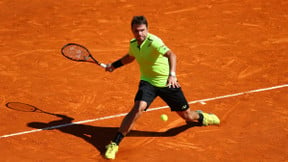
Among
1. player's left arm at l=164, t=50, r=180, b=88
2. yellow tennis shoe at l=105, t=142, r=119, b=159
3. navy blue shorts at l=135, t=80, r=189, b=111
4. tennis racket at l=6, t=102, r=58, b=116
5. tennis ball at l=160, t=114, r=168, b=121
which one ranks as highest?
player's left arm at l=164, t=50, r=180, b=88

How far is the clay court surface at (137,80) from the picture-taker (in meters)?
7.72

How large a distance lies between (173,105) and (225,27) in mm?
5608

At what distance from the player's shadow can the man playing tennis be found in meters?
0.54

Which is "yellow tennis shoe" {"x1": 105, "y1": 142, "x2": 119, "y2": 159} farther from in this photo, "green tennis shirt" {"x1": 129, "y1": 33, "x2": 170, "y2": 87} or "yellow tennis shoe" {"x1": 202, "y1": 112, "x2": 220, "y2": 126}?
"yellow tennis shoe" {"x1": 202, "y1": 112, "x2": 220, "y2": 126}

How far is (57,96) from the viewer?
9375mm

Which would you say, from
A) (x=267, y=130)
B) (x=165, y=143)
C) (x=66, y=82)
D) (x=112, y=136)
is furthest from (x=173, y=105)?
(x=66, y=82)

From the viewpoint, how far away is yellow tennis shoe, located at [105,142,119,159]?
732 cm

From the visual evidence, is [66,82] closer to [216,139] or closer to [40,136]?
[40,136]

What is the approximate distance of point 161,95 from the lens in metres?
7.56

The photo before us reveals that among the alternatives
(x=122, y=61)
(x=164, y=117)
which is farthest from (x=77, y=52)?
(x=164, y=117)

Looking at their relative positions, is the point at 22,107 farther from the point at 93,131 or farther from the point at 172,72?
the point at 172,72

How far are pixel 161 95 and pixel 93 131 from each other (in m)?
1.49

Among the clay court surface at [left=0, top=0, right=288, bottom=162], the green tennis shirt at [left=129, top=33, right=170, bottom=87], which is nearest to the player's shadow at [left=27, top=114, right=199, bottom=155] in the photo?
the clay court surface at [left=0, top=0, right=288, bottom=162]

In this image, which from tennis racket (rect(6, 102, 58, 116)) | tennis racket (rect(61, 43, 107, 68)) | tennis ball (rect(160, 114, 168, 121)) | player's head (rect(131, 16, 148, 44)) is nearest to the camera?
player's head (rect(131, 16, 148, 44))
